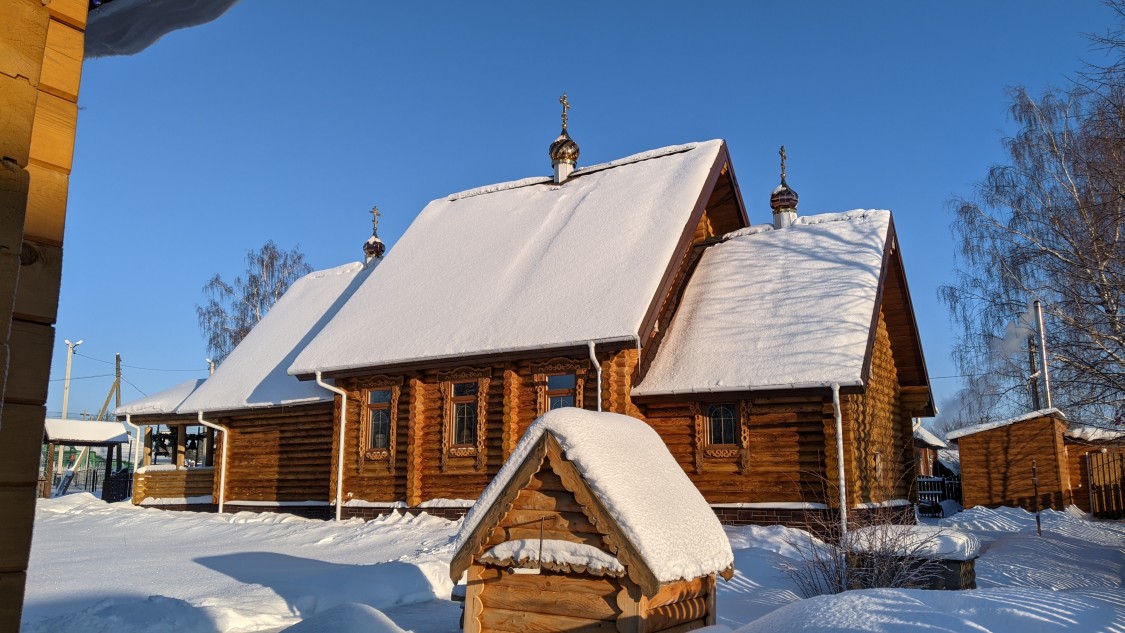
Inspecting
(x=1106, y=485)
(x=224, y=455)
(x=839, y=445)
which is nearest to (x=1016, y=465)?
(x=1106, y=485)

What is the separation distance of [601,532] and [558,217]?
13.9m

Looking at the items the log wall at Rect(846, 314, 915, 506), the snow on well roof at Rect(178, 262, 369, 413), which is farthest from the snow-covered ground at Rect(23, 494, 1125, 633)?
the snow on well roof at Rect(178, 262, 369, 413)

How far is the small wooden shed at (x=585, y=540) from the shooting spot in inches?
202

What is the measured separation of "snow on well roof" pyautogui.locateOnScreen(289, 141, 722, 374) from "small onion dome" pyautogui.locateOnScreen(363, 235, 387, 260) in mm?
3889

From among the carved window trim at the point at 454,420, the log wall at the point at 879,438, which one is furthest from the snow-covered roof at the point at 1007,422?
the carved window trim at the point at 454,420

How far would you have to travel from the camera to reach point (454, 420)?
642 inches

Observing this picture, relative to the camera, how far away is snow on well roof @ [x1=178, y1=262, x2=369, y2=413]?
19.8m

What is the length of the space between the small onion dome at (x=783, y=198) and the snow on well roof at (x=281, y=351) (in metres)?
8.73

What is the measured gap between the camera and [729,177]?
18.2 meters

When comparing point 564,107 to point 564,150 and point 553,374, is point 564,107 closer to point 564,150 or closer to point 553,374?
point 564,150

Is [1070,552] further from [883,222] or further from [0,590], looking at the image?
[0,590]

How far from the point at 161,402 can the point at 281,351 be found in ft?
15.6

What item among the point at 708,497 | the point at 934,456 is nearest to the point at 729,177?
the point at 708,497

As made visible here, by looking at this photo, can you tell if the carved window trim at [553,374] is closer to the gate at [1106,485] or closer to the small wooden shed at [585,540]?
the small wooden shed at [585,540]
